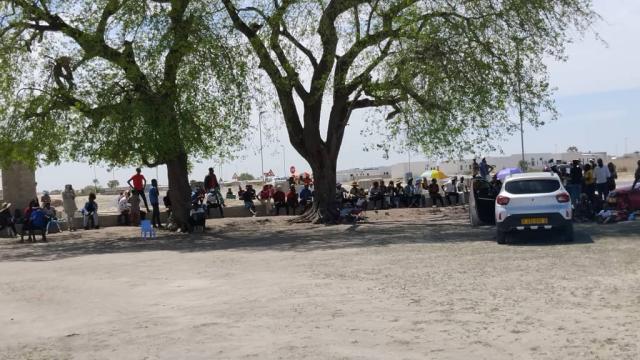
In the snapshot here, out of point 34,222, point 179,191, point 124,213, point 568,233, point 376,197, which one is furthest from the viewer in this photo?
point 376,197

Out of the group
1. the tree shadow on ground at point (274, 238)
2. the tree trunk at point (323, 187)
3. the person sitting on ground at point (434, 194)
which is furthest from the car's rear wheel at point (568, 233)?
the person sitting on ground at point (434, 194)

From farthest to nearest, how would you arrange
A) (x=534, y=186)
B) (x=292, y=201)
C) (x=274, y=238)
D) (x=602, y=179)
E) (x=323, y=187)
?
(x=292, y=201) → (x=323, y=187) → (x=602, y=179) → (x=274, y=238) → (x=534, y=186)

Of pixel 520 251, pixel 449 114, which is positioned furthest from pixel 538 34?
pixel 520 251

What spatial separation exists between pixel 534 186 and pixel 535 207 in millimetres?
617

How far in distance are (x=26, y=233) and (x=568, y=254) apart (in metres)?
19.3

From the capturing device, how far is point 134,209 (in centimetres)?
2875

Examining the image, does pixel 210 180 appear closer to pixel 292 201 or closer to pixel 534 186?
pixel 292 201

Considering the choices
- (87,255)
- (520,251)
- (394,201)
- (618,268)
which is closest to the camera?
(618,268)

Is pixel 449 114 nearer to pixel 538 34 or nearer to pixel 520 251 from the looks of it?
pixel 538 34

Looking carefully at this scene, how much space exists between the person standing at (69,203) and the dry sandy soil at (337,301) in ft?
27.9

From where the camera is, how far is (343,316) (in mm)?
9641

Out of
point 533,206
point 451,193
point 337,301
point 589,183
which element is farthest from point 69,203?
point 337,301

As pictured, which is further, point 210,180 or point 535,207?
point 210,180

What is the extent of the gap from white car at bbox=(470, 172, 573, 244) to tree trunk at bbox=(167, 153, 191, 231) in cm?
1176
